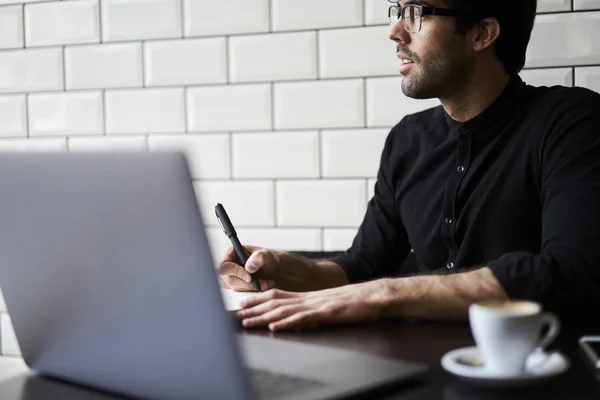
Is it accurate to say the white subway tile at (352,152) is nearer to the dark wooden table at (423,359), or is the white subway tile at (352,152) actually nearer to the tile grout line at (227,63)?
the tile grout line at (227,63)

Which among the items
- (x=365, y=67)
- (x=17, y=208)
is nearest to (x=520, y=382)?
(x=17, y=208)

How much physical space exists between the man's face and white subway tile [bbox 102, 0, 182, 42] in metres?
0.74

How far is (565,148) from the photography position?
153 cm

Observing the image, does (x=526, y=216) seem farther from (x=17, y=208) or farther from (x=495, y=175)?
(x=17, y=208)

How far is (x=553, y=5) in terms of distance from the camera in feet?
6.42

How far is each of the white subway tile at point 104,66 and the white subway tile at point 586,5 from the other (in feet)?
3.75

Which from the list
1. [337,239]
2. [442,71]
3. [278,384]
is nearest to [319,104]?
[337,239]

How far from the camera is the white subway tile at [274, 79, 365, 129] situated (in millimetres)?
2125

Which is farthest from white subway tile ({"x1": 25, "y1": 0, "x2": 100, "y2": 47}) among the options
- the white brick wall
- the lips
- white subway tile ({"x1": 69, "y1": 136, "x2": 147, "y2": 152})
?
the lips

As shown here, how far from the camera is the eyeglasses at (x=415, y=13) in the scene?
1751 mm

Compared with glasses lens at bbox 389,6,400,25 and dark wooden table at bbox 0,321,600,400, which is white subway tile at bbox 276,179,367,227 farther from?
dark wooden table at bbox 0,321,600,400

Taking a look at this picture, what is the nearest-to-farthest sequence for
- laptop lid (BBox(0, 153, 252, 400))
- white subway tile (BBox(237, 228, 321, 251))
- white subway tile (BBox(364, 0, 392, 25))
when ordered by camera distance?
laptop lid (BBox(0, 153, 252, 400)) < white subway tile (BBox(364, 0, 392, 25)) < white subway tile (BBox(237, 228, 321, 251))

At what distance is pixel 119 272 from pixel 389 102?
56.7 inches

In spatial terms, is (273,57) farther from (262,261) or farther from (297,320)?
(297,320)
